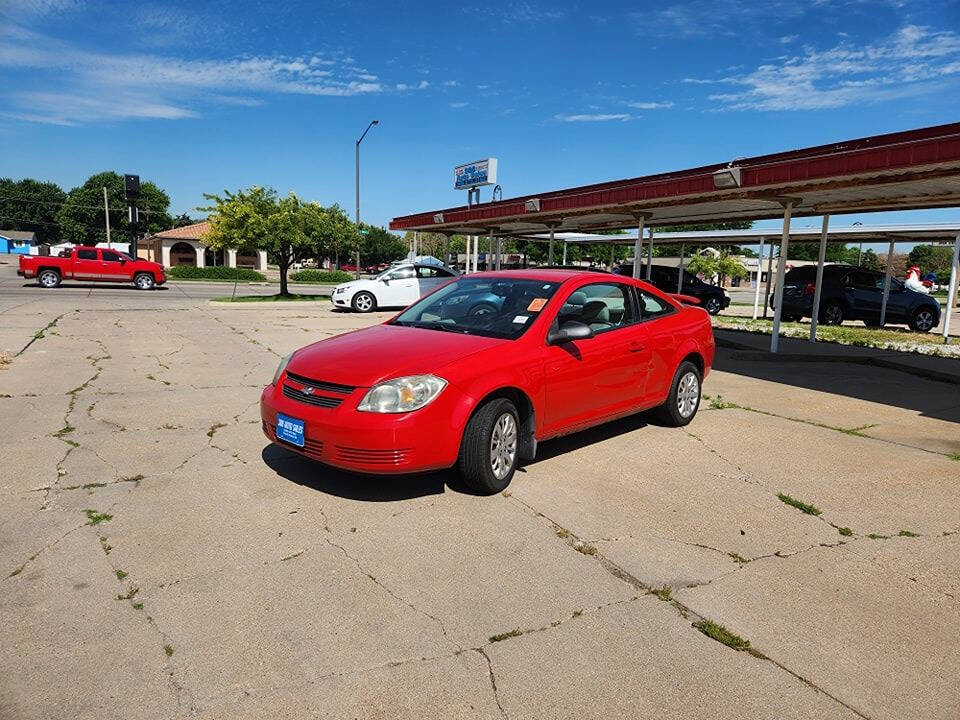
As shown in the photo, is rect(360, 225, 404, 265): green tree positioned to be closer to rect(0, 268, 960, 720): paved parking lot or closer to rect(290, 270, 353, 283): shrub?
rect(290, 270, 353, 283): shrub

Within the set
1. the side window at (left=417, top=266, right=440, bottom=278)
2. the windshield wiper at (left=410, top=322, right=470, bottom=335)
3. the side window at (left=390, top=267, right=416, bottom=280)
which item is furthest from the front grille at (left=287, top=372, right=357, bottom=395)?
the side window at (left=417, top=266, right=440, bottom=278)

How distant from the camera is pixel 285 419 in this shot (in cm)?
441

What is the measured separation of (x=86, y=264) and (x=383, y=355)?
1110 inches

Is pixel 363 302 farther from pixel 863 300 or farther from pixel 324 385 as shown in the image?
pixel 324 385

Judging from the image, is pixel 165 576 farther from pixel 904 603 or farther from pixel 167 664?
pixel 904 603

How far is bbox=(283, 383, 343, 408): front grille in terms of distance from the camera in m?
4.23

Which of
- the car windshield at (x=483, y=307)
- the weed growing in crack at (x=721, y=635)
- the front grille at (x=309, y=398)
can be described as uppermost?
the car windshield at (x=483, y=307)

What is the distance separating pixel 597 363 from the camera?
5262 mm

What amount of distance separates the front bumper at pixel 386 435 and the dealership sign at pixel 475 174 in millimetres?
24589

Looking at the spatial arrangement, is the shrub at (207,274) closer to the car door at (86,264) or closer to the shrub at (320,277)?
the shrub at (320,277)

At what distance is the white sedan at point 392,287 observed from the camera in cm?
1939

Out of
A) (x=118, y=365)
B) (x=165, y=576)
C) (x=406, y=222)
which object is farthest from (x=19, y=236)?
(x=165, y=576)

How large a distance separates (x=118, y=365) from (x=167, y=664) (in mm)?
7651

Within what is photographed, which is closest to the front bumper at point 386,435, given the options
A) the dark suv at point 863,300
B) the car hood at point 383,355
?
the car hood at point 383,355
